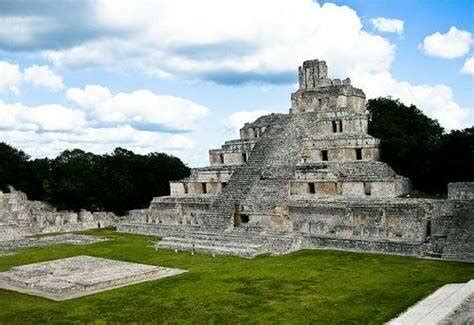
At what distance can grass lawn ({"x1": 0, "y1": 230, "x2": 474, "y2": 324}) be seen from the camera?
48.2 ft

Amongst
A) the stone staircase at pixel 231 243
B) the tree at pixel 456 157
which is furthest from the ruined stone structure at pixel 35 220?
the tree at pixel 456 157

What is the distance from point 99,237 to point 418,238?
18.8 metres

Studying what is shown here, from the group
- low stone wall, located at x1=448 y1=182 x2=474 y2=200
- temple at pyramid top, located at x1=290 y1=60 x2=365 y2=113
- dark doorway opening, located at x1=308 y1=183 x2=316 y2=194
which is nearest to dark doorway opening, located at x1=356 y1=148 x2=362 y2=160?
dark doorway opening, located at x1=308 y1=183 x2=316 y2=194

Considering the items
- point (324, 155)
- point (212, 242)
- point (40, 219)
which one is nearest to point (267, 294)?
point (212, 242)

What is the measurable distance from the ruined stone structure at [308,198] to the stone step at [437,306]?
5478 millimetres

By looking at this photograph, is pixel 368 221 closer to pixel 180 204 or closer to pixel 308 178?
pixel 308 178

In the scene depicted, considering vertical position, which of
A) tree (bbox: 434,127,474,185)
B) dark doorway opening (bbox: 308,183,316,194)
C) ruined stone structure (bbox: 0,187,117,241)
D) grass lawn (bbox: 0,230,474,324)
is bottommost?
grass lawn (bbox: 0,230,474,324)

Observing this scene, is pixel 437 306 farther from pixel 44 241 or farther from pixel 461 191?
pixel 44 241

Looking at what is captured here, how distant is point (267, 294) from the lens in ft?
55.1

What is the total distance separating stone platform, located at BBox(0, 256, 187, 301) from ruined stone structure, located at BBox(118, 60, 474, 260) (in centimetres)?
466

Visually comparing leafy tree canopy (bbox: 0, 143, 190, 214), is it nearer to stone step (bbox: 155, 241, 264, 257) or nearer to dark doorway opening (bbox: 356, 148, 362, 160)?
stone step (bbox: 155, 241, 264, 257)

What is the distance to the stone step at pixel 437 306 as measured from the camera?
41.9 feet

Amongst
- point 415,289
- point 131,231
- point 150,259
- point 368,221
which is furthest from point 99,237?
point 415,289

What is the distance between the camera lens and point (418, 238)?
23.1 metres
